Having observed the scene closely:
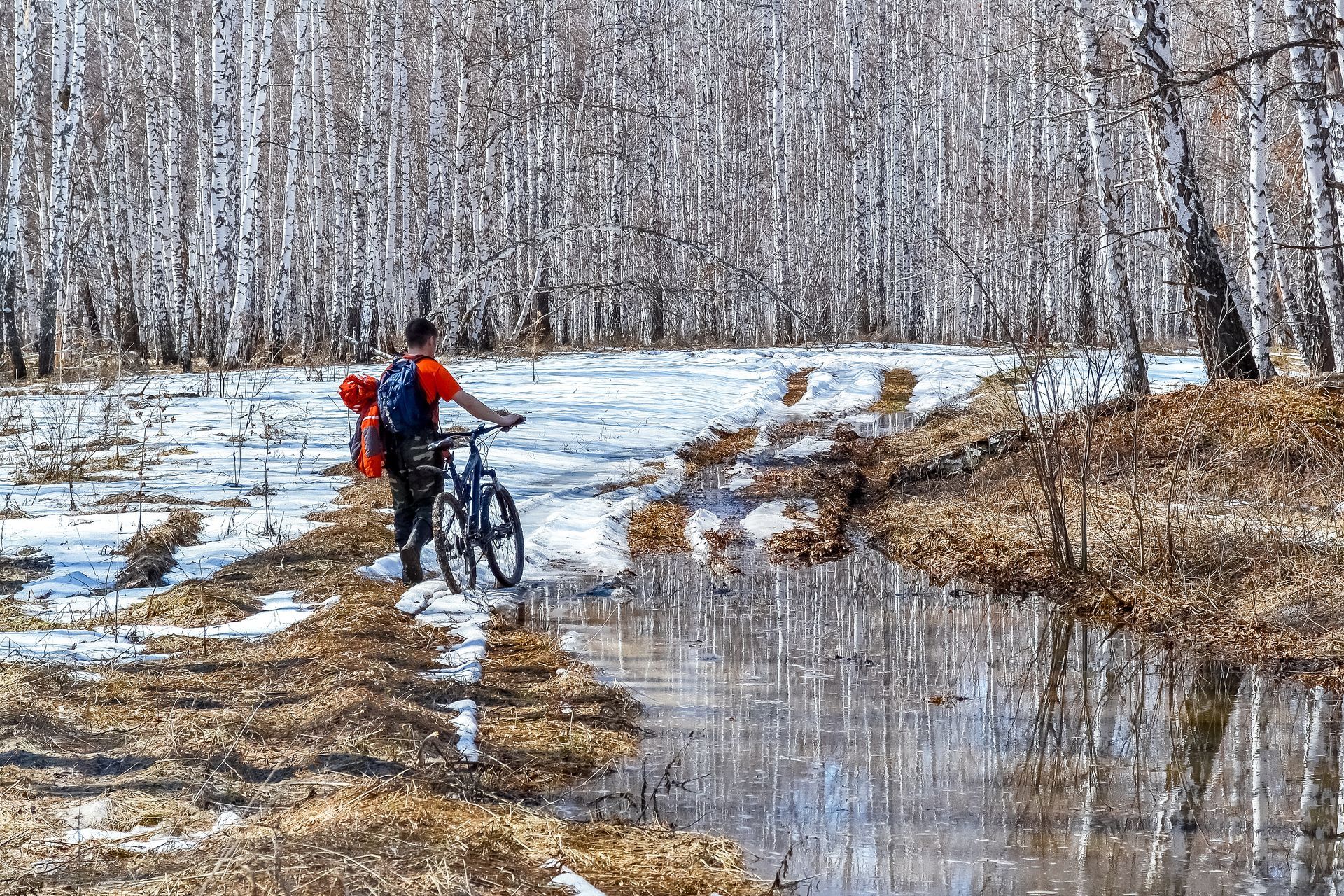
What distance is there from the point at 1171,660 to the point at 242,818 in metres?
4.95

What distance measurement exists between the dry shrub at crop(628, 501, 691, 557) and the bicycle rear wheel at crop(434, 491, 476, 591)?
A: 1733 mm

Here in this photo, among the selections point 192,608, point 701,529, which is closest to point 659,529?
point 701,529

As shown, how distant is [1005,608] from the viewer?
7.67 meters

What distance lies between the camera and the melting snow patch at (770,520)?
9.81m

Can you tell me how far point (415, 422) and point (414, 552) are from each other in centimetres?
93

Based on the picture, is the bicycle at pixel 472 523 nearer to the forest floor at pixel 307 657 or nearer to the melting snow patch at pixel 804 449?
the forest floor at pixel 307 657

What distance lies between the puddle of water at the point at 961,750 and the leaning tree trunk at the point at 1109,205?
5.34m

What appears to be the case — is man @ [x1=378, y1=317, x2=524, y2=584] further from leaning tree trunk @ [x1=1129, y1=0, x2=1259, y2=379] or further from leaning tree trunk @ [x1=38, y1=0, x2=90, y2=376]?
leaning tree trunk @ [x1=38, y1=0, x2=90, y2=376]

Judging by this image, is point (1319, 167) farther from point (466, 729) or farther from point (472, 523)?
point (466, 729)

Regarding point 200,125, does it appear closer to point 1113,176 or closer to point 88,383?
point 88,383

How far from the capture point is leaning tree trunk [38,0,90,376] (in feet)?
52.8

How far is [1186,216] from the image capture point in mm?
11258

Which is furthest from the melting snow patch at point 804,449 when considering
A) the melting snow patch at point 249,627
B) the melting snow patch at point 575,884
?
the melting snow patch at point 575,884

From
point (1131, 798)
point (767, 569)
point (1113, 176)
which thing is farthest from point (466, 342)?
point (1131, 798)
